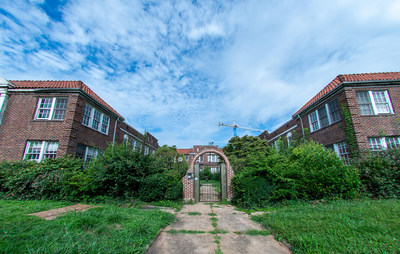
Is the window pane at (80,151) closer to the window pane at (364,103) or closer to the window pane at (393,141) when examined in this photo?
the window pane at (364,103)

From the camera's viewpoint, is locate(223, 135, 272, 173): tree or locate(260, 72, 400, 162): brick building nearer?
locate(260, 72, 400, 162): brick building

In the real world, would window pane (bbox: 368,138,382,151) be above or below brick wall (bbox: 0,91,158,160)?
below

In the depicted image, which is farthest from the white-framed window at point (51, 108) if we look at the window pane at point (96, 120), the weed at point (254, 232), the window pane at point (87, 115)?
the weed at point (254, 232)

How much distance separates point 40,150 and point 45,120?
6.65 feet

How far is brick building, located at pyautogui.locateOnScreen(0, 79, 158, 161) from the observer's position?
38.5 feet

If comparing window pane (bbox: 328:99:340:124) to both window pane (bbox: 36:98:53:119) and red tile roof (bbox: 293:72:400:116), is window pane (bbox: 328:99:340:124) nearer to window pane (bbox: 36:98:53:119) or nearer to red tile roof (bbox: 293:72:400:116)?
red tile roof (bbox: 293:72:400:116)

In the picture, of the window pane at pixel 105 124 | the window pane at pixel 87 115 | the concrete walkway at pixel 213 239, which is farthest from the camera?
the window pane at pixel 105 124

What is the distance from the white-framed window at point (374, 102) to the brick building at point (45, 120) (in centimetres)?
1420

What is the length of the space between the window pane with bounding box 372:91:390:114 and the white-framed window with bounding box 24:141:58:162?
70.5 ft

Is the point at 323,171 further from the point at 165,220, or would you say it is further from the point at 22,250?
the point at 22,250

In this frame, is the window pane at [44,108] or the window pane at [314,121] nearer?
the window pane at [44,108]

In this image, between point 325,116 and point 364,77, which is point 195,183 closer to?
point 325,116

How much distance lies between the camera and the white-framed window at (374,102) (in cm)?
1177

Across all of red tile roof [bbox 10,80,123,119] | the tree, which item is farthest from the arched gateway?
the tree
